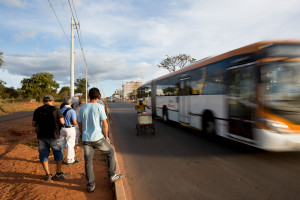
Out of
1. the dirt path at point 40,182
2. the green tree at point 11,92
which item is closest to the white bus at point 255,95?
the dirt path at point 40,182

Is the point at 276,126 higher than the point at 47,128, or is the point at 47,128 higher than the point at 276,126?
the point at 47,128

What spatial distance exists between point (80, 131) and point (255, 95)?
4.59 meters

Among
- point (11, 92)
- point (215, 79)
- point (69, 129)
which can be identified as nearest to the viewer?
point (69, 129)

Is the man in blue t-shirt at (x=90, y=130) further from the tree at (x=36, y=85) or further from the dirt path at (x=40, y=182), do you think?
the tree at (x=36, y=85)

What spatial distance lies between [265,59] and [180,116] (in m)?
6.20

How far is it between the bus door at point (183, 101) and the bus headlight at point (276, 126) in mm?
5169

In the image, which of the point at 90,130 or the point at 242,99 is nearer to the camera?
the point at 90,130

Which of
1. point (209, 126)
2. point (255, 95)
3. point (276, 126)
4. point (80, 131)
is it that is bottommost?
point (209, 126)

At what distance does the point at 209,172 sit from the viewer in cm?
492

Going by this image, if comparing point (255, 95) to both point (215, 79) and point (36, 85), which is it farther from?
point (36, 85)

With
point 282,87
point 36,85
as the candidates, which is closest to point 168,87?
point 282,87

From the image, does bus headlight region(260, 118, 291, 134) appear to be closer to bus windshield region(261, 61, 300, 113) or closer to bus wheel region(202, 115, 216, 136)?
bus windshield region(261, 61, 300, 113)

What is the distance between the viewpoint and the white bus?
17.0 ft

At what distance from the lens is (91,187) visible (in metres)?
3.87
